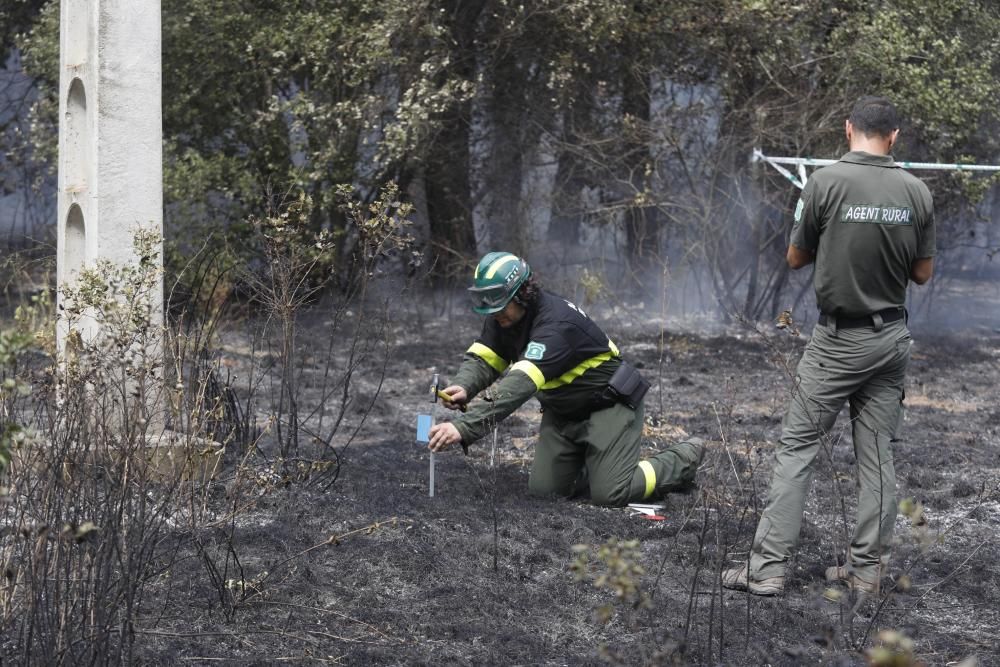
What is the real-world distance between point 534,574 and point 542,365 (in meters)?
1.07

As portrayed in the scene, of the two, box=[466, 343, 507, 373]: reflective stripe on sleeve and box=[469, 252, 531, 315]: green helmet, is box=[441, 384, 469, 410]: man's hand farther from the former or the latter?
box=[469, 252, 531, 315]: green helmet

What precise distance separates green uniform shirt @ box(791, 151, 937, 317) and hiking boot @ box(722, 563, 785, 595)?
1.02 metres

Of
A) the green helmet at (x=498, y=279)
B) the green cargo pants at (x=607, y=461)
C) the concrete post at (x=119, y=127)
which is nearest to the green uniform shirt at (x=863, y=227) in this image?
the green helmet at (x=498, y=279)

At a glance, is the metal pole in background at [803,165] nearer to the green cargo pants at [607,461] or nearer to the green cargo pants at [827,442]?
the green cargo pants at [607,461]

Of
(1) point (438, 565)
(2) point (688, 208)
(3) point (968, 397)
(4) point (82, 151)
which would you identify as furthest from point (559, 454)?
(2) point (688, 208)

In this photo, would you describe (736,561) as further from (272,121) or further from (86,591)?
(272,121)

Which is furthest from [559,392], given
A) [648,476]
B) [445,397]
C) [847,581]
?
[847,581]

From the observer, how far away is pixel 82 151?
7.27 m

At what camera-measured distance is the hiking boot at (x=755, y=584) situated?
16.6ft

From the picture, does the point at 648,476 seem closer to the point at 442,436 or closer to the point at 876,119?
the point at 442,436

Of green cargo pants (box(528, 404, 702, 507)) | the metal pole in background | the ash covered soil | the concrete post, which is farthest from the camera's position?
the metal pole in background

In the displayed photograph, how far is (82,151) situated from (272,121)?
6052 millimetres

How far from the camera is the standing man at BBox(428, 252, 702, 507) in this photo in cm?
596


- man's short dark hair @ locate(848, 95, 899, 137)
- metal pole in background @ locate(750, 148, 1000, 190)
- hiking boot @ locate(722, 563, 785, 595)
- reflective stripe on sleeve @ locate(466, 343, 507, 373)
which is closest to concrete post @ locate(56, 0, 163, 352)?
reflective stripe on sleeve @ locate(466, 343, 507, 373)
